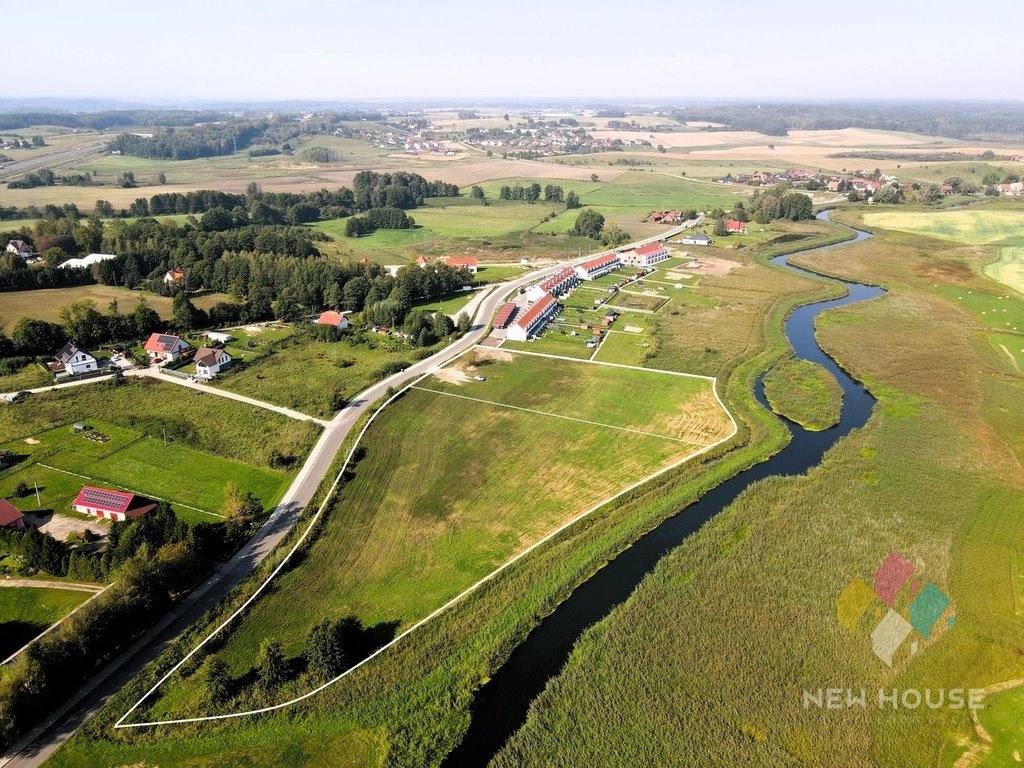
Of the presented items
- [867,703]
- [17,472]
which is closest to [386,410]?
[17,472]

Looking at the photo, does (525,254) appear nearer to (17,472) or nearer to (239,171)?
(17,472)

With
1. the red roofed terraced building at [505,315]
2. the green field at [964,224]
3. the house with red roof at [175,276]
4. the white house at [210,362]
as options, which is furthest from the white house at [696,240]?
the white house at [210,362]

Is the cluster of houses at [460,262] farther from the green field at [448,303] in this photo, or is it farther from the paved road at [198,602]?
the paved road at [198,602]

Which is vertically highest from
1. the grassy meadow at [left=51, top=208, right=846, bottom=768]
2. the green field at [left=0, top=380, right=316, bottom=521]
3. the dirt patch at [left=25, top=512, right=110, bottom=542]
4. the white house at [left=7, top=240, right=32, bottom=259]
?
the white house at [left=7, top=240, right=32, bottom=259]

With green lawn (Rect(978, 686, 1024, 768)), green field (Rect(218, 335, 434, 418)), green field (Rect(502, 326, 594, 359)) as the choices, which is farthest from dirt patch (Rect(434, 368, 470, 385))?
green lawn (Rect(978, 686, 1024, 768))

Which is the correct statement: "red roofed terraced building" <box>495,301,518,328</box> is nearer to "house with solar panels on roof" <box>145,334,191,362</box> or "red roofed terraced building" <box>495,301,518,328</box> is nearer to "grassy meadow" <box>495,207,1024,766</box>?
"house with solar panels on roof" <box>145,334,191,362</box>

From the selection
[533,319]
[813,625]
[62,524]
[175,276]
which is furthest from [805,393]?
[175,276]
